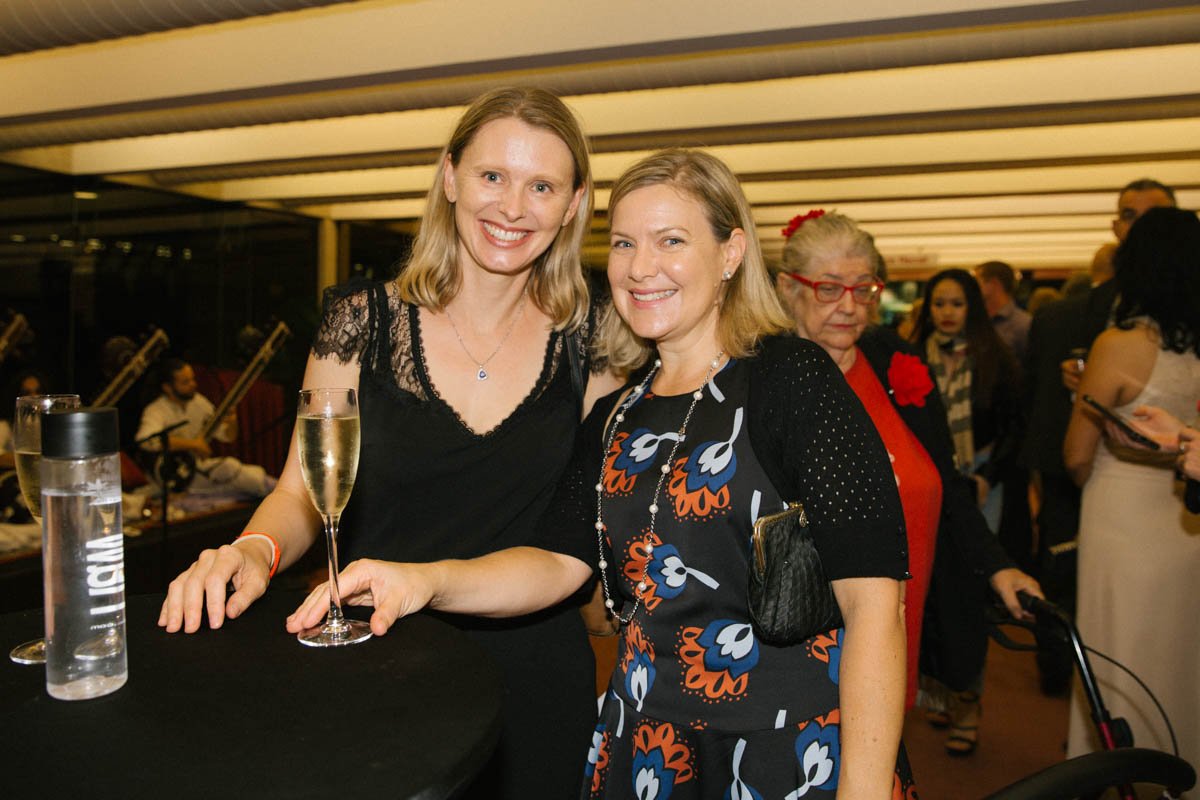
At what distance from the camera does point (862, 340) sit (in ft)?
9.08

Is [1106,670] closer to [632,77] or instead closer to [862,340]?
[862,340]

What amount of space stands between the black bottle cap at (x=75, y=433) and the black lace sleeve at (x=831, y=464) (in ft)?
2.96

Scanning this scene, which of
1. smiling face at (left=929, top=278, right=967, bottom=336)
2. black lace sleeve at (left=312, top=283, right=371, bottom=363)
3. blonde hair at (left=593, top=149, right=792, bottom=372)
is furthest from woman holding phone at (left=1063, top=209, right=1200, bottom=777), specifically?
black lace sleeve at (left=312, top=283, right=371, bottom=363)

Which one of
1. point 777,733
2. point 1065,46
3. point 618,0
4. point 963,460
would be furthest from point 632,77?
point 777,733

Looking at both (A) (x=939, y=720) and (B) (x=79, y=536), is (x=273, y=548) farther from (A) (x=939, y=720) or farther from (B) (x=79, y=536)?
(A) (x=939, y=720)

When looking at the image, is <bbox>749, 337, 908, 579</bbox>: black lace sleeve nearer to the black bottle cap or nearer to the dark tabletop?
the dark tabletop

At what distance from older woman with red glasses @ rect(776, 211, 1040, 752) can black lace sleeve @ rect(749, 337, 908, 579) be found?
108 cm

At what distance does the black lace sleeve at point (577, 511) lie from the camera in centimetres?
159

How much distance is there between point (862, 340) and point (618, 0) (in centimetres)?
241

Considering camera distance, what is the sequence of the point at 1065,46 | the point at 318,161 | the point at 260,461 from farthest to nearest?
the point at 260,461 → the point at 318,161 → the point at 1065,46

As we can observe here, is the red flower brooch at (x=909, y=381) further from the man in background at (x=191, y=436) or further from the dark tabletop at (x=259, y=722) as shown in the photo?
the man in background at (x=191, y=436)

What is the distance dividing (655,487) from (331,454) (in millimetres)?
540

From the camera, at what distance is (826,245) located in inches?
Result: 104

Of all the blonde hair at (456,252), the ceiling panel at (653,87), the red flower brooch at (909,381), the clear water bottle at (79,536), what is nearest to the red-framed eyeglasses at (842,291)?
the red flower brooch at (909,381)
